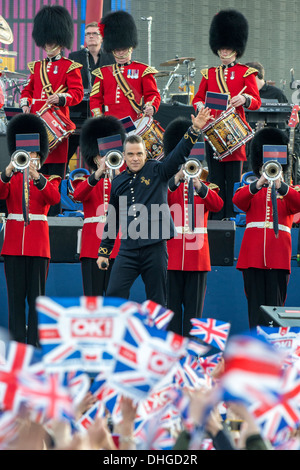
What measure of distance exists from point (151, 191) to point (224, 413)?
1.85 m

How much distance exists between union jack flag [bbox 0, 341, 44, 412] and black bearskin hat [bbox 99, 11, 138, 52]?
497 centimetres

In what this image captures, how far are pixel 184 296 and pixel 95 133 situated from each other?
131 cm

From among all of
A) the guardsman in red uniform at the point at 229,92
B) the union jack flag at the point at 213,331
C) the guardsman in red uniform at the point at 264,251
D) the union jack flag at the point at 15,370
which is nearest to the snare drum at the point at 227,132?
the guardsman in red uniform at the point at 229,92

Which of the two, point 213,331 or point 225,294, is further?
point 225,294

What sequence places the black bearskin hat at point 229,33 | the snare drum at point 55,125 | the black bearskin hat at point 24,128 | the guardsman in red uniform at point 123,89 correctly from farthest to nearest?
the black bearskin hat at point 229,33 → the guardsman in red uniform at point 123,89 → the snare drum at point 55,125 → the black bearskin hat at point 24,128

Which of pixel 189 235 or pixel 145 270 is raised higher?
pixel 189 235

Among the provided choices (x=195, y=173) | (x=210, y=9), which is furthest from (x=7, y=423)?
(x=210, y=9)

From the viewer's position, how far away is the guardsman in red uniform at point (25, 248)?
16.5 ft

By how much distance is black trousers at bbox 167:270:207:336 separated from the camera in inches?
198

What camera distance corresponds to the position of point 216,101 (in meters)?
5.49

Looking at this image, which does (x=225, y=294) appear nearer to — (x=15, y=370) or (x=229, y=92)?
(x=229, y=92)

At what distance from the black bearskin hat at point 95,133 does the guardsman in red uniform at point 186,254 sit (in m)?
0.70

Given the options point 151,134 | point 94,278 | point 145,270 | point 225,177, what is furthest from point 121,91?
point 145,270

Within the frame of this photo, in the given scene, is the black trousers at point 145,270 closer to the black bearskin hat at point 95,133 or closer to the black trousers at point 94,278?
the black trousers at point 94,278
